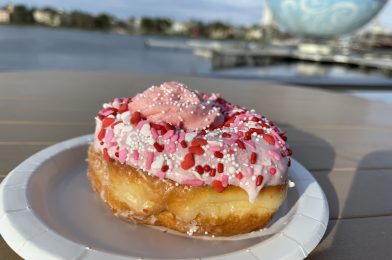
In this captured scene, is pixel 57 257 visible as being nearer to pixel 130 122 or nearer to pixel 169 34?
pixel 130 122

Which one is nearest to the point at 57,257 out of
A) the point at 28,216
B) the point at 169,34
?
the point at 28,216

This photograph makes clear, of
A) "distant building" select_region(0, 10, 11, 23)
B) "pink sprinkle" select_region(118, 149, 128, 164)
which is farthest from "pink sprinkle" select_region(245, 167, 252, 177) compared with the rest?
"distant building" select_region(0, 10, 11, 23)

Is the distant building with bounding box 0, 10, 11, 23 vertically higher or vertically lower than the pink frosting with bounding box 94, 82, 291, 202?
lower

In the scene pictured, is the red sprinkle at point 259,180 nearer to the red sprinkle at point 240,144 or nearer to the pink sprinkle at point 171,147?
the red sprinkle at point 240,144

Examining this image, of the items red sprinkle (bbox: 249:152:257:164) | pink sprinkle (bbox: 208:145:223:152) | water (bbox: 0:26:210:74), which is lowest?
water (bbox: 0:26:210:74)

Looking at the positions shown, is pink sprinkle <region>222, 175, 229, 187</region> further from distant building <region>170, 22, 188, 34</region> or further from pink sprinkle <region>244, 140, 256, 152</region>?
distant building <region>170, 22, 188, 34</region>

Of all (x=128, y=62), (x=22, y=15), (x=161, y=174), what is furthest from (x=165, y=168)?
(x=22, y=15)
